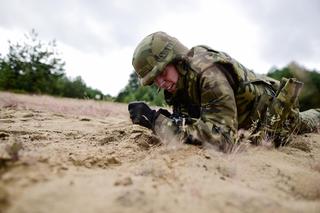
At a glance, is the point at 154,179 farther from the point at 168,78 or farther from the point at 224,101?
the point at 168,78

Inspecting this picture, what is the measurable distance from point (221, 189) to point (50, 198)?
2.66 feet

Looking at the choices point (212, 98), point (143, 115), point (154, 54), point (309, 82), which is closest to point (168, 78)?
point (154, 54)

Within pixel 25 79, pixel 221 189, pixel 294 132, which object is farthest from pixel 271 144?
pixel 25 79

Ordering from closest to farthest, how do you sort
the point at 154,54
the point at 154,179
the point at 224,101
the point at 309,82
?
the point at 154,179 → the point at 224,101 → the point at 154,54 → the point at 309,82

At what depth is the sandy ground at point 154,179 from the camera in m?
1.61

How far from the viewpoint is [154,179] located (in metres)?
1.98

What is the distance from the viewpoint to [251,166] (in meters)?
2.42

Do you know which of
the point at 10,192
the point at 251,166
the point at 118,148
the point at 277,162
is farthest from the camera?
the point at 118,148

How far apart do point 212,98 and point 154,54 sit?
0.63 metres

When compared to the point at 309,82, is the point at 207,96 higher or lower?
lower

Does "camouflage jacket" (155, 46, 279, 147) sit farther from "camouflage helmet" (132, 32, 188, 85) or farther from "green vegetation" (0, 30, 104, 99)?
"green vegetation" (0, 30, 104, 99)

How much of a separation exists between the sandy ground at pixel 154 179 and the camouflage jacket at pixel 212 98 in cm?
16

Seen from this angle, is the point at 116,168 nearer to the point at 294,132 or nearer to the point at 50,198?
the point at 50,198

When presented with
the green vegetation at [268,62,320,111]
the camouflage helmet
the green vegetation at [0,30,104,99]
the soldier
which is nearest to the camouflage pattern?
the soldier
